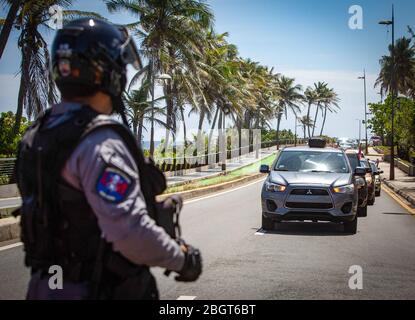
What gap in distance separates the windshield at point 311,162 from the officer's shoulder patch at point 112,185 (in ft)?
36.0

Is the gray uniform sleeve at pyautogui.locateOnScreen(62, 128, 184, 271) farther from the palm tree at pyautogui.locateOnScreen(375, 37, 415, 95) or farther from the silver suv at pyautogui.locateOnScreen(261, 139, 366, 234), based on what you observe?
the palm tree at pyautogui.locateOnScreen(375, 37, 415, 95)

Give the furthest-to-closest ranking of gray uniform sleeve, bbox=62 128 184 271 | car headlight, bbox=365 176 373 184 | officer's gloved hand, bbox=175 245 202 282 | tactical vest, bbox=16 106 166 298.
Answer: car headlight, bbox=365 176 373 184, officer's gloved hand, bbox=175 245 202 282, tactical vest, bbox=16 106 166 298, gray uniform sleeve, bbox=62 128 184 271

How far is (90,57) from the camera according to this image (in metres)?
2.47

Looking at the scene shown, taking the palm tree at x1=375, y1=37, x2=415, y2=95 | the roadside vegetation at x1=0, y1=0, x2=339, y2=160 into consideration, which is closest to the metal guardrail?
the roadside vegetation at x1=0, y1=0, x2=339, y2=160

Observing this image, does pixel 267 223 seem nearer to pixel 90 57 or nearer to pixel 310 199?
pixel 310 199

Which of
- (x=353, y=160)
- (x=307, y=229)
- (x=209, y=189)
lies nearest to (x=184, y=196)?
(x=209, y=189)

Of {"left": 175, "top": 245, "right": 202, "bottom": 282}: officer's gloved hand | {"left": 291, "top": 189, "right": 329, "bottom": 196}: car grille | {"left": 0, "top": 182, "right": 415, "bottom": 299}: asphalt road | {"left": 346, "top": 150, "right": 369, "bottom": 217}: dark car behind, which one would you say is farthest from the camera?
{"left": 346, "top": 150, "right": 369, "bottom": 217}: dark car behind

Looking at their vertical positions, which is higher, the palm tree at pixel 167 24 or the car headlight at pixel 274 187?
the palm tree at pixel 167 24

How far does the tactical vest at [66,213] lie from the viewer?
2279mm

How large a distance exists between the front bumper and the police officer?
9.38 m

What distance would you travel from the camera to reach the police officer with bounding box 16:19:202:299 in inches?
85.3

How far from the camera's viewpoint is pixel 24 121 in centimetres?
3316

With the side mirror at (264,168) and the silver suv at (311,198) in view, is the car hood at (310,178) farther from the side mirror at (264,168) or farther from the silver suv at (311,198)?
the side mirror at (264,168)

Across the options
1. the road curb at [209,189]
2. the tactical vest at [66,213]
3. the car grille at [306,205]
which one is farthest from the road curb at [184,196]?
the car grille at [306,205]
